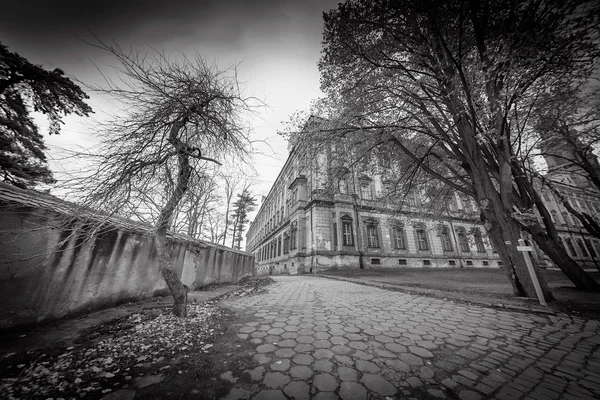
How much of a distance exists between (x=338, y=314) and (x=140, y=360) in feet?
10.9

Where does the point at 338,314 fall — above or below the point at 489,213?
below

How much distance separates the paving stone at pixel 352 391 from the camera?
173 centimetres

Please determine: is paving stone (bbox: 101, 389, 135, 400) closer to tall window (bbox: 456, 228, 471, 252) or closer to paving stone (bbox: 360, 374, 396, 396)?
paving stone (bbox: 360, 374, 396, 396)

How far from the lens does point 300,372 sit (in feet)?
6.82

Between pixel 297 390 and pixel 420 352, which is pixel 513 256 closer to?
pixel 420 352

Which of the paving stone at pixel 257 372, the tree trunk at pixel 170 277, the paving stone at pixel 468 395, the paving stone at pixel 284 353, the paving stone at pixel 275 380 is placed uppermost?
the tree trunk at pixel 170 277

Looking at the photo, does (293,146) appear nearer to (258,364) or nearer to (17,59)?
(258,364)

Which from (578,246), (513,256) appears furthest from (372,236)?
(578,246)

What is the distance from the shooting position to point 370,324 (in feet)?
11.7

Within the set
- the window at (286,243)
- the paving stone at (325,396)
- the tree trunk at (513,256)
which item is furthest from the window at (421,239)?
the paving stone at (325,396)

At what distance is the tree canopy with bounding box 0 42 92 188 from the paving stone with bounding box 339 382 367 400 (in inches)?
371

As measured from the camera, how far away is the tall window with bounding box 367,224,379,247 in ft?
61.4

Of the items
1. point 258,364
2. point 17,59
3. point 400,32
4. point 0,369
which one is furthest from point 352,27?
point 17,59

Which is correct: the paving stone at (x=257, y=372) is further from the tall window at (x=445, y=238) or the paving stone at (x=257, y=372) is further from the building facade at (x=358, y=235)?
the tall window at (x=445, y=238)
